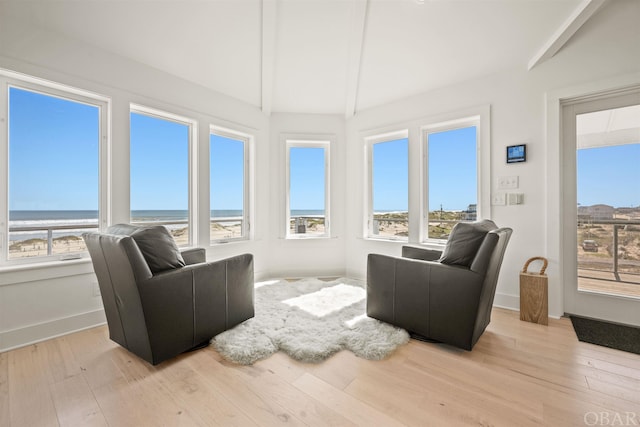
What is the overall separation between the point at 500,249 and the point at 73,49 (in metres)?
4.06

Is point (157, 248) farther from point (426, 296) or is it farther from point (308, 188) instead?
point (308, 188)

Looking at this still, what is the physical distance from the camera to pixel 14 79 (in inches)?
86.1

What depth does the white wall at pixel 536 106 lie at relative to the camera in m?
2.36

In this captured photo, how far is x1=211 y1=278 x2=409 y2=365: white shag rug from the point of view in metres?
1.90

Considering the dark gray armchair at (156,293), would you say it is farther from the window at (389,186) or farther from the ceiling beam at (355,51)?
the ceiling beam at (355,51)

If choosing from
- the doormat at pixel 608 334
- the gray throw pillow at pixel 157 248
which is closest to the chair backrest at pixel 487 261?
the doormat at pixel 608 334

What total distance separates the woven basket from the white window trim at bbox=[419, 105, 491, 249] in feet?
2.48

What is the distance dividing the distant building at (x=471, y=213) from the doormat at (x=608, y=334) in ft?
4.31

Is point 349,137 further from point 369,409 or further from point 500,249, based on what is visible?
point 369,409

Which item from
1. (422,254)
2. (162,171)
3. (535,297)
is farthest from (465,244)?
(162,171)

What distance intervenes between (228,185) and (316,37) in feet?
7.37

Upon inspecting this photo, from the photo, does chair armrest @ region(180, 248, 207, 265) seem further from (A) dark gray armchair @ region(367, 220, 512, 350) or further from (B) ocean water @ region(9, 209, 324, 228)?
(A) dark gray armchair @ region(367, 220, 512, 350)

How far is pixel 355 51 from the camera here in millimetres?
3273

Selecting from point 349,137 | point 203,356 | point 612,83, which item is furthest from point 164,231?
point 612,83
